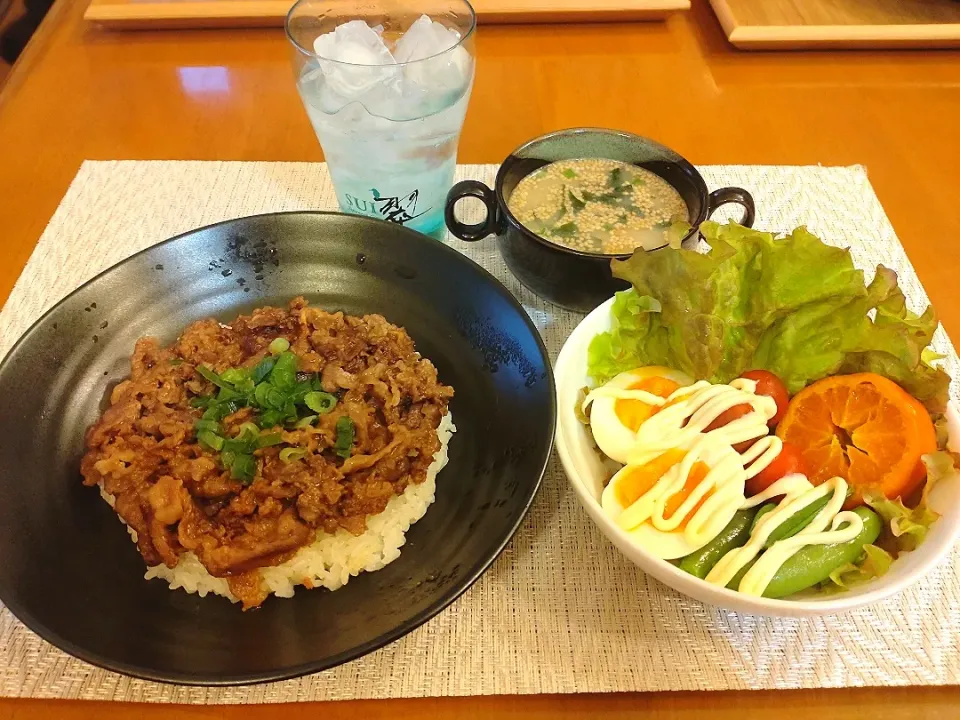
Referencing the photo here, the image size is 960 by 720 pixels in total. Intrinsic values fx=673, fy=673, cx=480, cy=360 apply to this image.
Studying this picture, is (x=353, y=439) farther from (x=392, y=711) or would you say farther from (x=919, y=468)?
(x=919, y=468)

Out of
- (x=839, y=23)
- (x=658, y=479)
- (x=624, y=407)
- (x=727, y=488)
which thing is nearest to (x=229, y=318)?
(x=624, y=407)

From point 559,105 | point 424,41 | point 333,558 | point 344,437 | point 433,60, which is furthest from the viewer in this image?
point 559,105

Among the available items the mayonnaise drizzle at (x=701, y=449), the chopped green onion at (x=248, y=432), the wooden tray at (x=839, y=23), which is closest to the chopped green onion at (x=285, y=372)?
the chopped green onion at (x=248, y=432)

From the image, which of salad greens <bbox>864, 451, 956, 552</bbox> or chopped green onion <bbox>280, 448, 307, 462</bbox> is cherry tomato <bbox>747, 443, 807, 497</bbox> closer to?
salad greens <bbox>864, 451, 956, 552</bbox>

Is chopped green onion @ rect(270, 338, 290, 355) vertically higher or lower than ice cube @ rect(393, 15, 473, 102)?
lower

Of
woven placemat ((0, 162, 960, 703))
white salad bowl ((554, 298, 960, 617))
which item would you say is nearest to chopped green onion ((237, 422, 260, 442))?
woven placemat ((0, 162, 960, 703))

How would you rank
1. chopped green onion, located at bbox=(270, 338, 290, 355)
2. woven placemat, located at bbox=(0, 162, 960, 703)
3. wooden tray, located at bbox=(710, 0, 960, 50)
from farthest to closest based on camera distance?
wooden tray, located at bbox=(710, 0, 960, 50) < chopped green onion, located at bbox=(270, 338, 290, 355) < woven placemat, located at bbox=(0, 162, 960, 703)

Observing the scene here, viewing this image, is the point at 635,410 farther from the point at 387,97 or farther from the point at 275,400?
the point at 387,97
